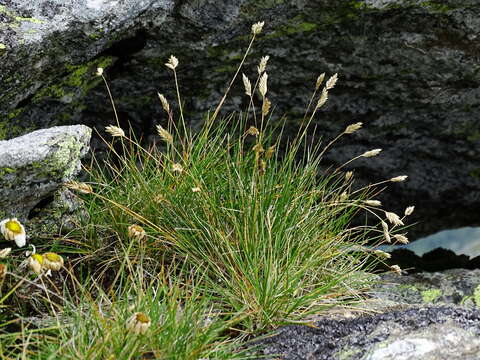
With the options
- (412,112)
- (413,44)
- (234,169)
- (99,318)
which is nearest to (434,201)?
(412,112)

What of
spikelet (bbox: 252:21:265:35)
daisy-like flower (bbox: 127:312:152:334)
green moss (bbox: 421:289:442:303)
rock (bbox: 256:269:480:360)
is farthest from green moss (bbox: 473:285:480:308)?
daisy-like flower (bbox: 127:312:152:334)

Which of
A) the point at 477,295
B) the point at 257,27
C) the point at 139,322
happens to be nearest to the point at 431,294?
the point at 477,295

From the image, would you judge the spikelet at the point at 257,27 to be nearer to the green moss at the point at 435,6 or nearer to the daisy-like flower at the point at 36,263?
the green moss at the point at 435,6

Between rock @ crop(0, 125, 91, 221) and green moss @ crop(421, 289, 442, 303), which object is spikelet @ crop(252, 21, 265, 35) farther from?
green moss @ crop(421, 289, 442, 303)

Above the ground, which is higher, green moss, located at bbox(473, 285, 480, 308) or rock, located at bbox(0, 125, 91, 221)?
rock, located at bbox(0, 125, 91, 221)

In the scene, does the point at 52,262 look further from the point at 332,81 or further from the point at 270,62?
Answer: the point at 270,62

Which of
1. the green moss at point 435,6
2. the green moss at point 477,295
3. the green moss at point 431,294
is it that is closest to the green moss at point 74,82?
the green moss at point 435,6

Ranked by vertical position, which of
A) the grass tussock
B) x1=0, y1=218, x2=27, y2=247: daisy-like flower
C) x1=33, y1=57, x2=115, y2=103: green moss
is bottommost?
the grass tussock
